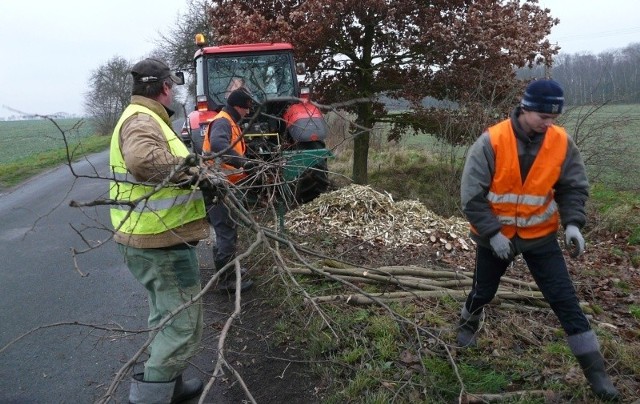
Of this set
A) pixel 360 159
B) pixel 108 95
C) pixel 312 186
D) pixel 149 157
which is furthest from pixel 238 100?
pixel 108 95

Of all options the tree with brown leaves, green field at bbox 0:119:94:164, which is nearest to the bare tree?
green field at bbox 0:119:94:164

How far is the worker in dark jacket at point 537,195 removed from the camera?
323 centimetres

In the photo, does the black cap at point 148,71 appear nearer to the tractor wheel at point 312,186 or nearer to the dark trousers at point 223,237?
the dark trousers at point 223,237

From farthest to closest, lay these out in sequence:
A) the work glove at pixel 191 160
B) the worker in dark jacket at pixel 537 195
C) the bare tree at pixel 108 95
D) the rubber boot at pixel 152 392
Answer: the bare tree at pixel 108 95, the worker in dark jacket at pixel 537 195, the rubber boot at pixel 152 392, the work glove at pixel 191 160

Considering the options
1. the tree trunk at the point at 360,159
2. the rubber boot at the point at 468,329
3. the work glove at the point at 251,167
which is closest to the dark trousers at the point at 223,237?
the work glove at the point at 251,167

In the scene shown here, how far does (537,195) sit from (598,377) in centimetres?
108

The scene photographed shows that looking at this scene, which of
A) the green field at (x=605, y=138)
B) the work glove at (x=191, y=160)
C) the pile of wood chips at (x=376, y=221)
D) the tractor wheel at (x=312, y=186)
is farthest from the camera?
the tractor wheel at (x=312, y=186)

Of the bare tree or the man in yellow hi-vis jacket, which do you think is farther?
the bare tree

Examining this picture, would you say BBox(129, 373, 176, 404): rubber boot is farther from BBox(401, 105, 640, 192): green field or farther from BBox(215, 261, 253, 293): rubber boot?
BBox(401, 105, 640, 192): green field

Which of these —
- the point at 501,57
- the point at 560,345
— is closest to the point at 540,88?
the point at 560,345

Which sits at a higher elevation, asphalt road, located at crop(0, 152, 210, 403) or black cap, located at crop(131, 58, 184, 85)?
black cap, located at crop(131, 58, 184, 85)

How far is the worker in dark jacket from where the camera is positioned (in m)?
3.23

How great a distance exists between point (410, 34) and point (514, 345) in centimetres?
616

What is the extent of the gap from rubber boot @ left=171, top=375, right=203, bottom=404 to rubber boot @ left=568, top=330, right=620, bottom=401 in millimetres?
2345
